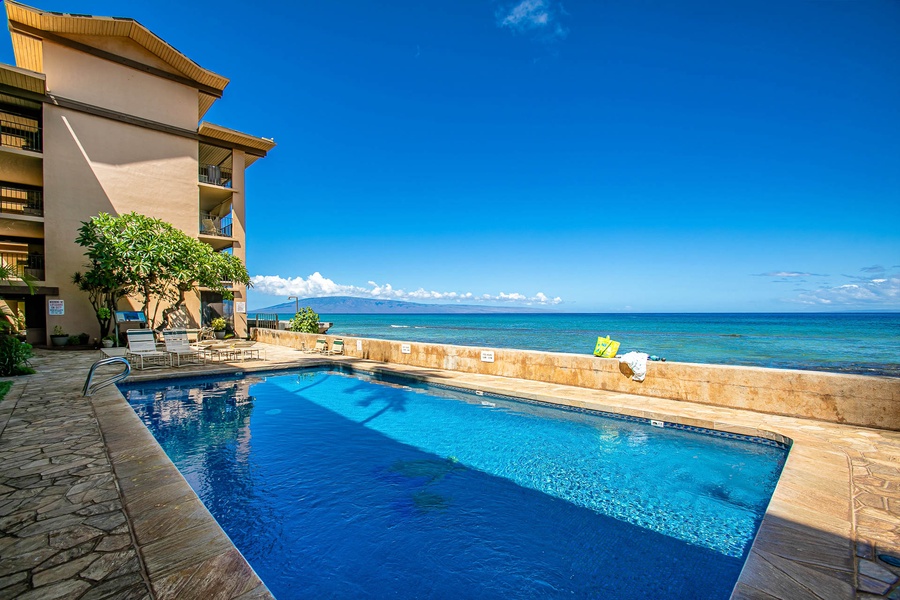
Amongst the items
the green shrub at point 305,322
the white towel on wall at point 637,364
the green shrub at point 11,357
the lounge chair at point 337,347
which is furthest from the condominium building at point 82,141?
the white towel on wall at point 637,364

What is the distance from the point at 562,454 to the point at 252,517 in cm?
414

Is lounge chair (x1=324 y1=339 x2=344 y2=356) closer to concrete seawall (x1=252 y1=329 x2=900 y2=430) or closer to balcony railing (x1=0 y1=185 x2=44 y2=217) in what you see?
concrete seawall (x1=252 y1=329 x2=900 y2=430)

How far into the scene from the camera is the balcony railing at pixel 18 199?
18.3 meters

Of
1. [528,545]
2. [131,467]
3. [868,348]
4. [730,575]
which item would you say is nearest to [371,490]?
[528,545]

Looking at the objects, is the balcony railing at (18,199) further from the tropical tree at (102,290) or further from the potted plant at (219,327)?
the potted plant at (219,327)

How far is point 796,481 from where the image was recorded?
12.8 feet

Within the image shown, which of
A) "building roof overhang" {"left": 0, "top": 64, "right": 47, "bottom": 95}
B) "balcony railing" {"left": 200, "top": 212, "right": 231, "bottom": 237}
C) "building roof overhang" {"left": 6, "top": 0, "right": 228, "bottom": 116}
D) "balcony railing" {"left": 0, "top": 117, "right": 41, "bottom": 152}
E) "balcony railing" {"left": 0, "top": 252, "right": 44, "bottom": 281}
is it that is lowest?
"balcony railing" {"left": 0, "top": 252, "right": 44, "bottom": 281}

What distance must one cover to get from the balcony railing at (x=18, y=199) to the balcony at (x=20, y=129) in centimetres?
200

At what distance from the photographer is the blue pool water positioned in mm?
3445

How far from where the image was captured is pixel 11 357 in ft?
28.9

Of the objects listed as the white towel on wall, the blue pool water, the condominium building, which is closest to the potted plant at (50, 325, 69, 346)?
the condominium building

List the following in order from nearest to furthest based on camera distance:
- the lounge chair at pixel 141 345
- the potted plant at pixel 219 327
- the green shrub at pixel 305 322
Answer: the lounge chair at pixel 141 345 < the green shrub at pixel 305 322 < the potted plant at pixel 219 327

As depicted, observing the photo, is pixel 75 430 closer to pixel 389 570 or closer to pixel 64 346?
pixel 389 570

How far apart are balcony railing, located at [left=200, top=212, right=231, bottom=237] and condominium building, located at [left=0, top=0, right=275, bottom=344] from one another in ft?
3.67
